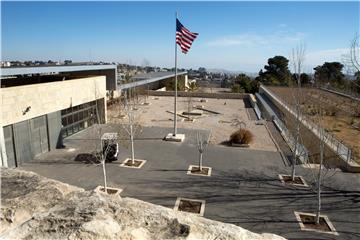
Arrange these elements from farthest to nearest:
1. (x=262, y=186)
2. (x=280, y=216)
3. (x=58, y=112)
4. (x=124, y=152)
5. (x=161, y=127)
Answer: (x=161, y=127) → (x=58, y=112) → (x=124, y=152) → (x=262, y=186) → (x=280, y=216)

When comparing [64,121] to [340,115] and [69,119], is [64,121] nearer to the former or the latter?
[69,119]

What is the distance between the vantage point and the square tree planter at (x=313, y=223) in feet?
34.8

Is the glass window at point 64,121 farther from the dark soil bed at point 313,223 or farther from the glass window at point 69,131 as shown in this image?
the dark soil bed at point 313,223

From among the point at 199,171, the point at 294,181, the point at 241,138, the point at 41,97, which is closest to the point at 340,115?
the point at 241,138

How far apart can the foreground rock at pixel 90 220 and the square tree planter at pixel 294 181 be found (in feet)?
38.1

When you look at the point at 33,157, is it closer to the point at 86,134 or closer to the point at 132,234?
the point at 86,134

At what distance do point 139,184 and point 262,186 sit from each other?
620 centimetres

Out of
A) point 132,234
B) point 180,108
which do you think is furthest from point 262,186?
point 180,108

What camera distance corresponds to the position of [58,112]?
2055cm

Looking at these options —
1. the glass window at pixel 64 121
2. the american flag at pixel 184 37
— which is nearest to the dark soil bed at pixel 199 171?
the american flag at pixel 184 37

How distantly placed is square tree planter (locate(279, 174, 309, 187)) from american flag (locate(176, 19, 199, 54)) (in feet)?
34.7

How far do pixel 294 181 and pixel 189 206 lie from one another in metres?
6.43

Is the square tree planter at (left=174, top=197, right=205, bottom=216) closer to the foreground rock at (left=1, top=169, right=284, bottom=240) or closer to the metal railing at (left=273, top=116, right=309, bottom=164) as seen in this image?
the foreground rock at (left=1, top=169, right=284, bottom=240)

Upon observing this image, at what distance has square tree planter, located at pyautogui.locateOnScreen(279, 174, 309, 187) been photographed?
14.9 metres
